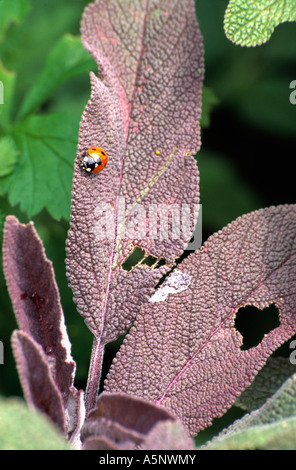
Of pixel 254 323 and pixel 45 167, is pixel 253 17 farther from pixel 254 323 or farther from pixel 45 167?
pixel 254 323

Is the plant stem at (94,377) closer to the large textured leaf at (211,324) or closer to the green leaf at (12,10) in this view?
the large textured leaf at (211,324)

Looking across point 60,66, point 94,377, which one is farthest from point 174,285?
point 60,66

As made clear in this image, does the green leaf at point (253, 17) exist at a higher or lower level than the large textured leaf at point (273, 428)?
higher

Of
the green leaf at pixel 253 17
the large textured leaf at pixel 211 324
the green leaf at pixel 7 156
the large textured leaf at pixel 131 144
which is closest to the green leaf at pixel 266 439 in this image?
the large textured leaf at pixel 211 324

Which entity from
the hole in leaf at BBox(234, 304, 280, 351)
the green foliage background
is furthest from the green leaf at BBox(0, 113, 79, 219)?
the hole in leaf at BBox(234, 304, 280, 351)

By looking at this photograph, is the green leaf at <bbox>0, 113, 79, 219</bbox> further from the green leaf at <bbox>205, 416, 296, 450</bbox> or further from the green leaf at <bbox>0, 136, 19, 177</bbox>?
the green leaf at <bbox>205, 416, 296, 450</bbox>
